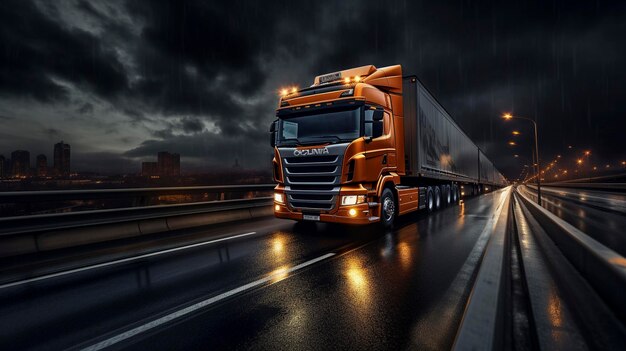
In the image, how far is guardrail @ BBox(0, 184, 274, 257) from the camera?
17.6ft

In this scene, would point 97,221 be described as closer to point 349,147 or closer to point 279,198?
point 279,198

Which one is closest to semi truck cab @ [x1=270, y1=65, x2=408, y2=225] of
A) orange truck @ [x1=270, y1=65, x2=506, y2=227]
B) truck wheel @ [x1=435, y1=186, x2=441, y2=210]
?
orange truck @ [x1=270, y1=65, x2=506, y2=227]

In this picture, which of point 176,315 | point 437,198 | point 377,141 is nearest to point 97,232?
point 176,315

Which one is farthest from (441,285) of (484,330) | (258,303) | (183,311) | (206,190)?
(206,190)

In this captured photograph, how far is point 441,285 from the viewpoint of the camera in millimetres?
3707

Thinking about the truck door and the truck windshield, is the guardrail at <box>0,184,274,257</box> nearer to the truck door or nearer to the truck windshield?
the truck windshield

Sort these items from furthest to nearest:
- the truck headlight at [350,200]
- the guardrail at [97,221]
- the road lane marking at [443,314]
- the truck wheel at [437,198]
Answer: the truck wheel at [437,198] < the truck headlight at [350,200] < the guardrail at [97,221] < the road lane marking at [443,314]

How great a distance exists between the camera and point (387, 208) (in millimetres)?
7898

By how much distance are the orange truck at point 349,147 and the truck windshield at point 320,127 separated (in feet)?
0.08

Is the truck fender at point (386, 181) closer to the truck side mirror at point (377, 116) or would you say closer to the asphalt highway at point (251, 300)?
the truck side mirror at point (377, 116)

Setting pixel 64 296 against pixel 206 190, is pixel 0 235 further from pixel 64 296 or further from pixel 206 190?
pixel 206 190

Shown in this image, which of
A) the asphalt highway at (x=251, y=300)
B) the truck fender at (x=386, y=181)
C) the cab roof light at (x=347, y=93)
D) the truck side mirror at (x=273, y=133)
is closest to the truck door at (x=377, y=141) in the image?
the truck fender at (x=386, y=181)

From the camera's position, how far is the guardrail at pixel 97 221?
211 inches

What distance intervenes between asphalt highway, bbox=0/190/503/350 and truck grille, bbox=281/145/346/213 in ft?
4.41
